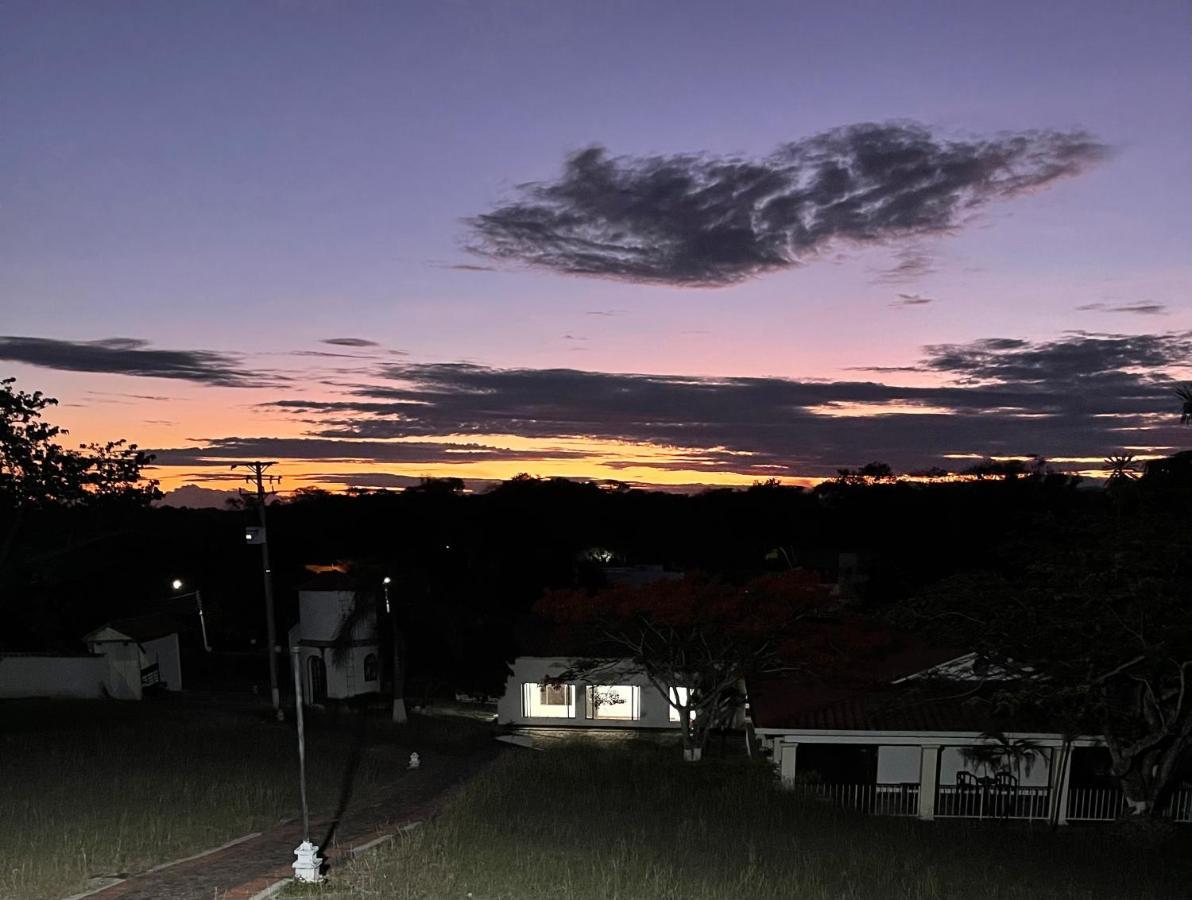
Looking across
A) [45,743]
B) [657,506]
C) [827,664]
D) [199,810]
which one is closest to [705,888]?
[199,810]

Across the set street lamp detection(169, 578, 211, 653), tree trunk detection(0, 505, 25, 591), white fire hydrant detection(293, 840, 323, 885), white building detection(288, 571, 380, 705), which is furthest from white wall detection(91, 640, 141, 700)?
white fire hydrant detection(293, 840, 323, 885)

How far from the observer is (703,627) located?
28109mm

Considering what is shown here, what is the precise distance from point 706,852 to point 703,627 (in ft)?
42.0

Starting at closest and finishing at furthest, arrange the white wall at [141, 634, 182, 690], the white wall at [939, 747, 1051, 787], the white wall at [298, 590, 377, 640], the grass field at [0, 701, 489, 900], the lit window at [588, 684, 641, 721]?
the grass field at [0, 701, 489, 900]
the white wall at [939, 747, 1051, 787]
the lit window at [588, 684, 641, 721]
the white wall at [141, 634, 182, 690]
the white wall at [298, 590, 377, 640]

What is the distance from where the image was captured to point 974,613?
75.0 ft

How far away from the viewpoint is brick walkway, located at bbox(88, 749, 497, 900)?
12375mm

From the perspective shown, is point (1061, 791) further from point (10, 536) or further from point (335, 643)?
point (10, 536)

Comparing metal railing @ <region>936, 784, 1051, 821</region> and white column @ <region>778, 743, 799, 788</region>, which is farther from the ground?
white column @ <region>778, 743, 799, 788</region>

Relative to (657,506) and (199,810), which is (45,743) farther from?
(657,506)

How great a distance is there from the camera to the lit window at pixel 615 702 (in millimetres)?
34844

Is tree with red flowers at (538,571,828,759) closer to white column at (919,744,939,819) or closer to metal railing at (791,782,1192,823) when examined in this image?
metal railing at (791,782,1192,823)

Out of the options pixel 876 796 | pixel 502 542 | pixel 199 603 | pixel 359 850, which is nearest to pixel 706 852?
pixel 359 850

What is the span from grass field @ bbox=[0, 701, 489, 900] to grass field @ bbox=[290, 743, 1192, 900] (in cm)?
319

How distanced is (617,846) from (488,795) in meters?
4.86
